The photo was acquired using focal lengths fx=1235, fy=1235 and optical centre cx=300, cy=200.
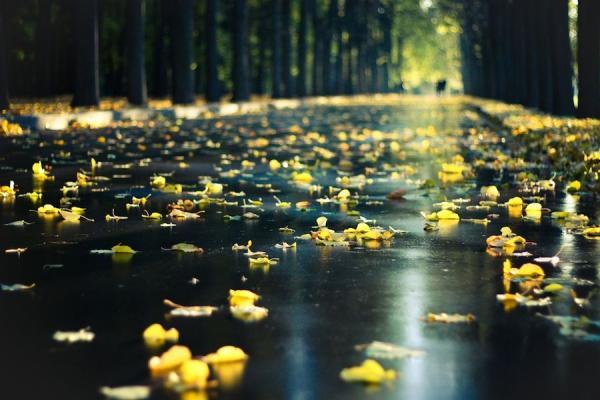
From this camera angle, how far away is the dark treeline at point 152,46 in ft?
129

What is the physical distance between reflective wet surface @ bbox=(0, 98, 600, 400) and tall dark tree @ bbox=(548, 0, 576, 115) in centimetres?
1925

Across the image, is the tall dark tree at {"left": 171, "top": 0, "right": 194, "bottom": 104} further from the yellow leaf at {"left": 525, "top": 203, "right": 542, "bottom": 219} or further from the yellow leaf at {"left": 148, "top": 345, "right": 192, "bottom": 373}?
the yellow leaf at {"left": 148, "top": 345, "right": 192, "bottom": 373}

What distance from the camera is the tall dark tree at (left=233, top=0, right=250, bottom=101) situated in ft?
174

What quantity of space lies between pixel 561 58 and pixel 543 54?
5.84 metres

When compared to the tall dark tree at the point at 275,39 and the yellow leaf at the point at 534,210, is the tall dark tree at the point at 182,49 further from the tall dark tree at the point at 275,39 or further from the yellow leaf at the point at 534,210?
the yellow leaf at the point at 534,210

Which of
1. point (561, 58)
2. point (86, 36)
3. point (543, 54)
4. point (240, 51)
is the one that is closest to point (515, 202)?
point (561, 58)

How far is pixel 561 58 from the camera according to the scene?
1276 inches

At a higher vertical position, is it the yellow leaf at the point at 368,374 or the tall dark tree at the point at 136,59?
the tall dark tree at the point at 136,59

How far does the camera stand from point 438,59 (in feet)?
577

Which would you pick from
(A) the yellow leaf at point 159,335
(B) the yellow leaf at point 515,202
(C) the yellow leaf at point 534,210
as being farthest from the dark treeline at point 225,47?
(A) the yellow leaf at point 159,335

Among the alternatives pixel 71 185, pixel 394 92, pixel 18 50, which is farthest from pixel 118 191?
pixel 394 92

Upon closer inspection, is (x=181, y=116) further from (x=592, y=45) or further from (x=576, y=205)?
(x=576, y=205)

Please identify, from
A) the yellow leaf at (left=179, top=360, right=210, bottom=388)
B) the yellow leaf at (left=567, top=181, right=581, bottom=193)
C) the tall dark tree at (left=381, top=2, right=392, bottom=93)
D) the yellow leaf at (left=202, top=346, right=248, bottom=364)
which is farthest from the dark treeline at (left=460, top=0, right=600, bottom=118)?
the tall dark tree at (left=381, top=2, right=392, bottom=93)

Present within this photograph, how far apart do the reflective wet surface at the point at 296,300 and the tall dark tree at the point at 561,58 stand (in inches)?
758
